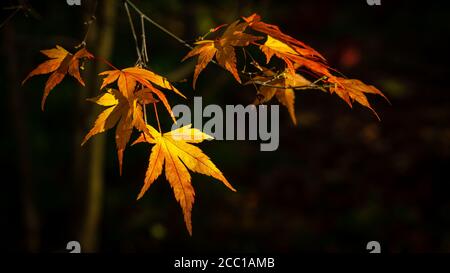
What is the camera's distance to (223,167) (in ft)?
17.6

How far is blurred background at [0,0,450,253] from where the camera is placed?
3391 mm

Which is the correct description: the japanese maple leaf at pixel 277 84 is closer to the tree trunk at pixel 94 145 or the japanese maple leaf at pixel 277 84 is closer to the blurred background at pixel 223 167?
the tree trunk at pixel 94 145

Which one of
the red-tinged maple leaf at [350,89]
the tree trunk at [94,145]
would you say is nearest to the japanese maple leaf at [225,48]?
the red-tinged maple leaf at [350,89]

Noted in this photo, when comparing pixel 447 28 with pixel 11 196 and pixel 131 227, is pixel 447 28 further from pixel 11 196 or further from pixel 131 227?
pixel 11 196

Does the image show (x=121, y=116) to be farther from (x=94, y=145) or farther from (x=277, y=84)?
(x=94, y=145)

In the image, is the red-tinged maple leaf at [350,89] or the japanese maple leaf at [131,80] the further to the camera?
the red-tinged maple leaf at [350,89]

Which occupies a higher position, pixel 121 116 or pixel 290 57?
pixel 290 57

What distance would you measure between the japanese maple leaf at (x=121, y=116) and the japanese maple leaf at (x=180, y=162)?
0.22 feet

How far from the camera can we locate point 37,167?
478 cm

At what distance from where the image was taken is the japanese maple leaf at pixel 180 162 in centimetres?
106

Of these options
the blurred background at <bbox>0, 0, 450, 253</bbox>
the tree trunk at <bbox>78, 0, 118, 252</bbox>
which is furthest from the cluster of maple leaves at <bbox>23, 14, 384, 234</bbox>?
the blurred background at <bbox>0, 0, 450, 253</bbox>

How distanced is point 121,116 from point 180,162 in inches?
7.1

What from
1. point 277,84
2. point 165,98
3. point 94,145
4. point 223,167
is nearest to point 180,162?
point 165,98

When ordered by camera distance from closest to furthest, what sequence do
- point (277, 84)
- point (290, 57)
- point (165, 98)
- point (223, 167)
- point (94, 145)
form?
point (165, 98), point (290, 57), point (277, 84), point (94, 145), point (223, 167)
